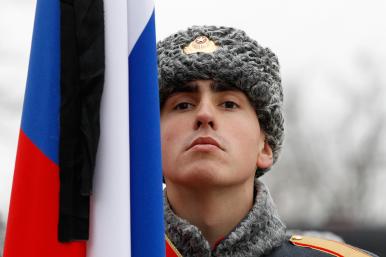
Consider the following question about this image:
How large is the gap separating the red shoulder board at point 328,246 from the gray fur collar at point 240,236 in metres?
0.27

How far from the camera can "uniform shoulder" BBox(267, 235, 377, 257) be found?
2.75 meters

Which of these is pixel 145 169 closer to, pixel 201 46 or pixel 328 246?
pixel 201 46

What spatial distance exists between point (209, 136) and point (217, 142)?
1.5 inches

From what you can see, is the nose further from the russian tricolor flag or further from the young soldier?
the russian tricolor flag

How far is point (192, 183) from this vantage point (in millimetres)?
2479

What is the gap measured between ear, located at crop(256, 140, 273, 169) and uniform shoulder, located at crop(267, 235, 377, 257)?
0.35m

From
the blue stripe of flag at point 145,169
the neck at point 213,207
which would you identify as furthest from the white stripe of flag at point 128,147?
the neck at point 213,207

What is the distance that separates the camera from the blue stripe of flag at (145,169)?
6.20 feet

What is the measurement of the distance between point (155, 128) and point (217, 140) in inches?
22.7

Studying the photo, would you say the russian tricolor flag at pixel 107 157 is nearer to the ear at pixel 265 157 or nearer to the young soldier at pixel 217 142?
the young soldier at pixel 217 142

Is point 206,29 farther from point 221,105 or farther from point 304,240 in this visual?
point 304,240

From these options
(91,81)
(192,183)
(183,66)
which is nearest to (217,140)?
(192,183)

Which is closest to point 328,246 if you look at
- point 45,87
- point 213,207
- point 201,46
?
point 213,207

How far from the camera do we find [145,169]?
189cm
